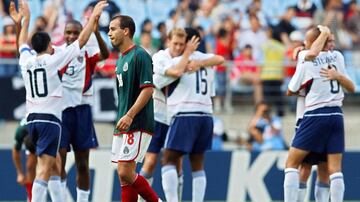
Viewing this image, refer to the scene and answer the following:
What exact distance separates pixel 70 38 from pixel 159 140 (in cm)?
207

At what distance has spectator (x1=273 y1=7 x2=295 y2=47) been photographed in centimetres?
2336

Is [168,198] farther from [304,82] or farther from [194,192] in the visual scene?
[304,82]

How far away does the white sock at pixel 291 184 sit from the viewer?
48.3ft

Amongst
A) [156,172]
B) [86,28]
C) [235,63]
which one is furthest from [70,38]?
[235,63]

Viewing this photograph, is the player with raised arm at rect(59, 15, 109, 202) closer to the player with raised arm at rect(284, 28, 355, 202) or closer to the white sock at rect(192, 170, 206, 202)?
the white sock at rect(192, 170, 206, 202)

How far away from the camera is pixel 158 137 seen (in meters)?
16.2

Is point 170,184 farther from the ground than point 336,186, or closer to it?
closer to it

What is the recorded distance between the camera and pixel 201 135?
16141 millimetres

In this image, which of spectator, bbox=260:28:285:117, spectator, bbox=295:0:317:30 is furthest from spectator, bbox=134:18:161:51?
spectator, bbox=295:0:317:30

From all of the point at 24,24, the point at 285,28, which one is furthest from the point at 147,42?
the point at 24,24

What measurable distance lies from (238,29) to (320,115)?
9.28 m

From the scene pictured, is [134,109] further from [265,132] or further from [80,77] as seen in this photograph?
[265,132]

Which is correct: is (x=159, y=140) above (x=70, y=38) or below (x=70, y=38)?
below

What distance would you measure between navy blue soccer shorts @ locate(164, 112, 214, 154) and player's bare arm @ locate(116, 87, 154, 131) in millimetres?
3084
